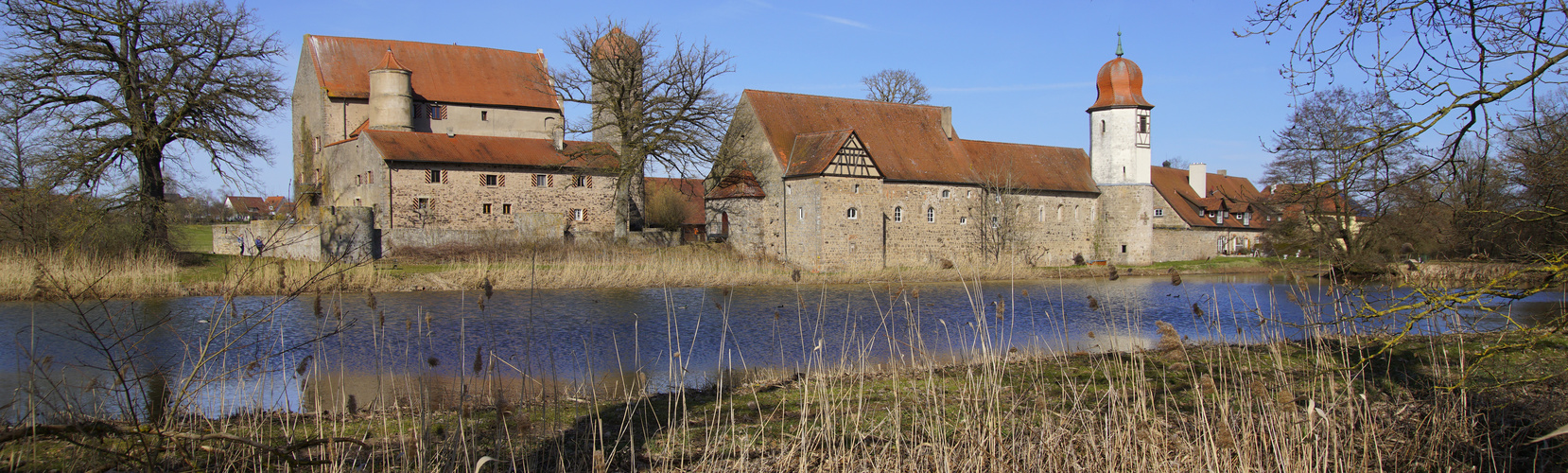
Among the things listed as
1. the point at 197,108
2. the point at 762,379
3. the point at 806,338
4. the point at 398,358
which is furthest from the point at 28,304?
the point at 762,379

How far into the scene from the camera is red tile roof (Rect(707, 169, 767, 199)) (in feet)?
95.0

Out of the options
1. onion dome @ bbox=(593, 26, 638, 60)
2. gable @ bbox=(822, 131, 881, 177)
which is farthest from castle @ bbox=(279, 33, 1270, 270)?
onion dome @ bbox=(593, 26, 638, 60)

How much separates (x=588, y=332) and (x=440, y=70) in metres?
27.1

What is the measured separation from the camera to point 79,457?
3742mm

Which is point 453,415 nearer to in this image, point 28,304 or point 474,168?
point 28,304

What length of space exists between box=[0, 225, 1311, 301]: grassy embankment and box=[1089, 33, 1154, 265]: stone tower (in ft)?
13.3

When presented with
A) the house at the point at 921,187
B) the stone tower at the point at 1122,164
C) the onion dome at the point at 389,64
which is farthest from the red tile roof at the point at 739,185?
the stone tower at the point at 1122,164

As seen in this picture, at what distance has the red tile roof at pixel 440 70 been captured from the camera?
3441 cm

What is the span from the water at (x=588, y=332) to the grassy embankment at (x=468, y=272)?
1.86 ft

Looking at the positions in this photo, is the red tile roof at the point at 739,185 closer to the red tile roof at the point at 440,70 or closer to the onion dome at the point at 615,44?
the onion dome at the point at 615,44

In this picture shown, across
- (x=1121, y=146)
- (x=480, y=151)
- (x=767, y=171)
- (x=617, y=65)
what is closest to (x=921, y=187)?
(x=767, y=171)

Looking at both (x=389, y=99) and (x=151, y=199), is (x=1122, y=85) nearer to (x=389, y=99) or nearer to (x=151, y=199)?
(x=389, y=99)

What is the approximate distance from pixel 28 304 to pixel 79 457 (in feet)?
45.4

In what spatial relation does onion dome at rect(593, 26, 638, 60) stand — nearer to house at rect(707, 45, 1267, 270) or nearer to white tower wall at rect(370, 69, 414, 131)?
house at rect(707, 45, 1267, 270)
